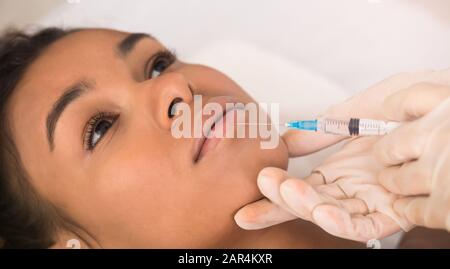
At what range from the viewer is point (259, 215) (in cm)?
72

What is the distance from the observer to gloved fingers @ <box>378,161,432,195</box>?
0.64 metres

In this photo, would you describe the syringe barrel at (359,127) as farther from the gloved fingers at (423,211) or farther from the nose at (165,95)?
the nose at (165,95)

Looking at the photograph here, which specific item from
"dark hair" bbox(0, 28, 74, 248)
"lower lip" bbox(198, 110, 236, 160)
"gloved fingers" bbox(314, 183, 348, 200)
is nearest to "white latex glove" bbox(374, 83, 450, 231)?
"gloved fingers" bbox(314, 183, 348, 200)

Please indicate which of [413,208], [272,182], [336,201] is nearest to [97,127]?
[272,182]

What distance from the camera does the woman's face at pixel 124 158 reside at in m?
0.72

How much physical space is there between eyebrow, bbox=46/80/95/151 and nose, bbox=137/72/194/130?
0.32ft

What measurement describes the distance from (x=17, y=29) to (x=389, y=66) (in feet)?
2.56

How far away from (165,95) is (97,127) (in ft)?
0.42

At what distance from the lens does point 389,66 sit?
2.99 feet

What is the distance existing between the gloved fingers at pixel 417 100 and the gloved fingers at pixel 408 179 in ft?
0.25

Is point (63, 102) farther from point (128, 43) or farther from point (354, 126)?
point (354, 126)

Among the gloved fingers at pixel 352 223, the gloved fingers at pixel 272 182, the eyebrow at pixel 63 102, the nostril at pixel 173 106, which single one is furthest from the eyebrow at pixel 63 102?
the gloved fingers at pixel 352 223

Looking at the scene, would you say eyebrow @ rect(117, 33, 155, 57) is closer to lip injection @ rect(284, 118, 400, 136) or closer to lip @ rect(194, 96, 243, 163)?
lip @ rect(194, 96, 243, 163)
